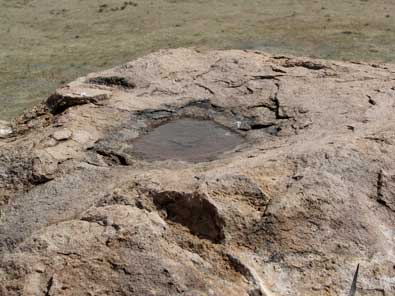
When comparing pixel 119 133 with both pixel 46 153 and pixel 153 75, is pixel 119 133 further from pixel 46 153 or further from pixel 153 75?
pixel 153 75

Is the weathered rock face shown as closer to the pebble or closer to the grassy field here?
the pebble

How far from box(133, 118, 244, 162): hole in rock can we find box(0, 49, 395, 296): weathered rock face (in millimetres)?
96

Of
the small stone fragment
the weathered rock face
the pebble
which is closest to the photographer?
the weathered rock face

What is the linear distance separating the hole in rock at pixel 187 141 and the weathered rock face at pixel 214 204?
96 mm

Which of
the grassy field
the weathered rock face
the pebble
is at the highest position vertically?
the weathered rock face

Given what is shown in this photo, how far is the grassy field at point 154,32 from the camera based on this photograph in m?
18.4

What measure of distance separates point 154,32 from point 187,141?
52.0ft

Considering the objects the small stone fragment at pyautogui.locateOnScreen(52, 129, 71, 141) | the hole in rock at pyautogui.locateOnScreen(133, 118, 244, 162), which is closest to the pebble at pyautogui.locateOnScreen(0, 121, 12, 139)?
the small stone fragment at pyautogui.locateOnScreen(52, 129, 71, 141)

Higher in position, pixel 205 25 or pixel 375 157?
pixel 375 157

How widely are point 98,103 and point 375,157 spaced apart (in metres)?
3.68

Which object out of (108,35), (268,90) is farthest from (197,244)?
(108,35)

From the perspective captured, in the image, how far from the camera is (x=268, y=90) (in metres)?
8.53

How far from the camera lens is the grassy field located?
18.4 meters

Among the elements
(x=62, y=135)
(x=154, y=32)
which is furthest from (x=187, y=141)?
(x=154, y=32)
